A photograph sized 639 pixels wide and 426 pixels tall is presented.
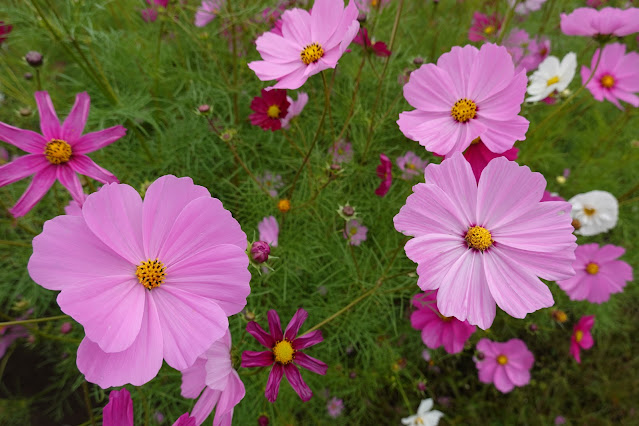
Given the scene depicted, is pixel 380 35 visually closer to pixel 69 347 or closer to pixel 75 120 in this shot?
pixel 75 120

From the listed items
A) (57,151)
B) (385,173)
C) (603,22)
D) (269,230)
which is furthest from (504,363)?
(57,151)

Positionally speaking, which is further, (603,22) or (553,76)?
(553,76)

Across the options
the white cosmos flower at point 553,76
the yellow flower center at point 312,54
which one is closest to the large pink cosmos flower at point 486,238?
the yellow flower center at point 312,54

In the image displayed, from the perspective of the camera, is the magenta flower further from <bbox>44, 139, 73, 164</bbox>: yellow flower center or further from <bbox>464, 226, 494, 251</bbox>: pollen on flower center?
<bbox>44, 139, 73, 164</bbox>: yellow flower center

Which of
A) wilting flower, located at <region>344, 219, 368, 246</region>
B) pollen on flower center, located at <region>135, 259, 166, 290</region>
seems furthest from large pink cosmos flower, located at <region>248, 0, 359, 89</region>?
wilting flower, located at <region>344, 219, 368, 246</region>

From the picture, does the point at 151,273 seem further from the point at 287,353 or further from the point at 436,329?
the point at 436,329

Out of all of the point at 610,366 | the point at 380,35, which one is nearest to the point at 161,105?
the point at 380,35
